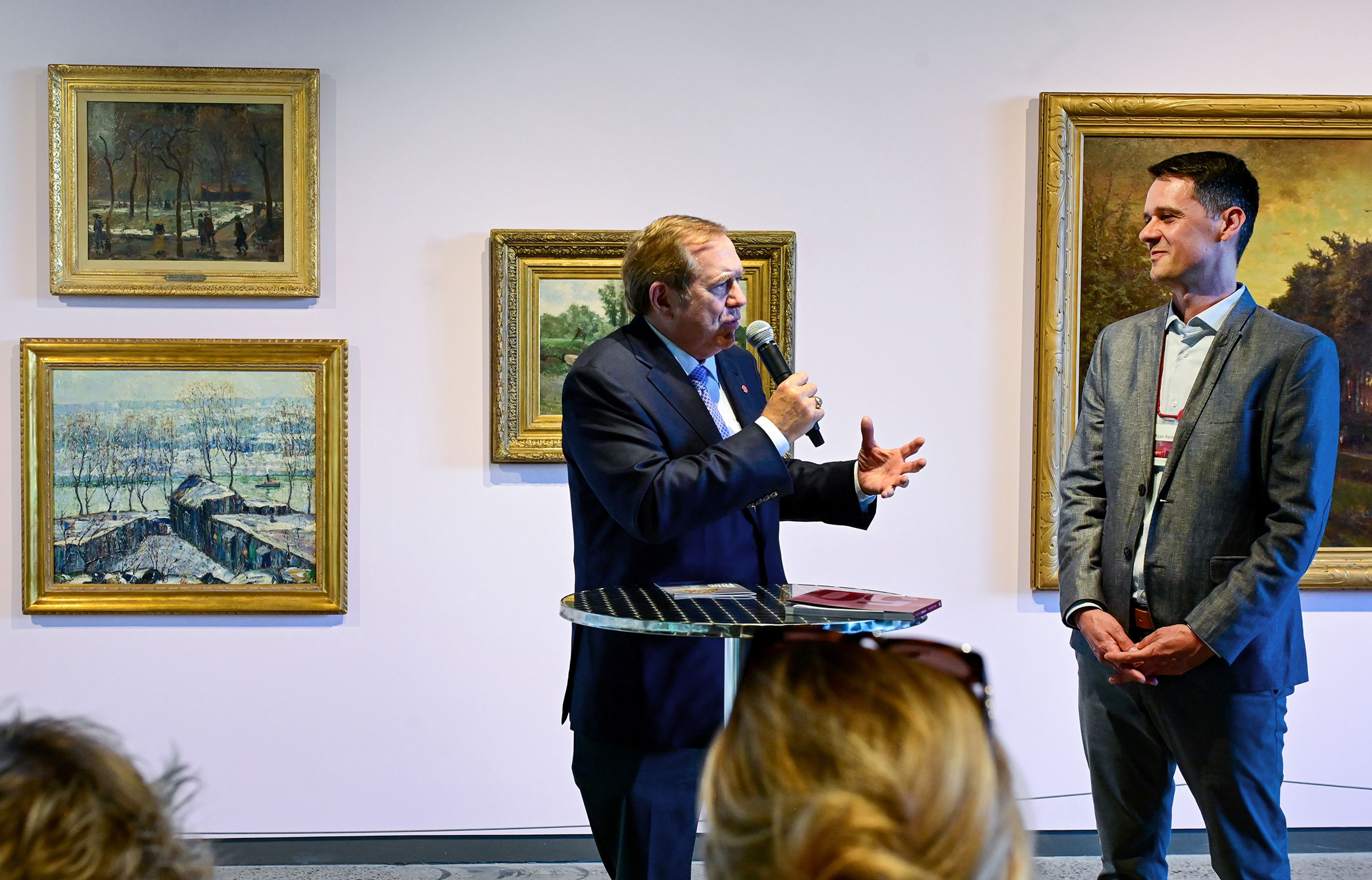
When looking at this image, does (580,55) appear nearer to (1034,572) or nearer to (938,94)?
(938,94)

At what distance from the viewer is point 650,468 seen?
215cm

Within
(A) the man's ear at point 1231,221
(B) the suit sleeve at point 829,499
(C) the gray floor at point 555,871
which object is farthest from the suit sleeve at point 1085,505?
(C) the gray floor at point 555,871

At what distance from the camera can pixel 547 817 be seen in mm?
3658

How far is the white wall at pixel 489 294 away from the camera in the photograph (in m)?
3.56

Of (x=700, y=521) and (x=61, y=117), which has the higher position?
(x=61, y=117)

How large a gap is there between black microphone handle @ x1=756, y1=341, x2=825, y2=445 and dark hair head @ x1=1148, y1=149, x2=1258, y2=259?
96 cm

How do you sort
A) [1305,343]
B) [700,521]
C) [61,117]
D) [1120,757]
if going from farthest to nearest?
1. [61,117]
2. [1120,757]
3. [1305,343]
4. [700,521]

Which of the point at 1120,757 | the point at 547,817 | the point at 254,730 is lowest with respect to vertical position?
the point at 547,817

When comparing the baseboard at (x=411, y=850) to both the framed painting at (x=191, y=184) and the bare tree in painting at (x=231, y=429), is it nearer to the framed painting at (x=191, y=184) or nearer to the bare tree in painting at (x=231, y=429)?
the bare tree in painting at (x=231, y=429)

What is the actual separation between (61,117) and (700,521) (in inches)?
104

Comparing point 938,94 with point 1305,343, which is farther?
point 938,94

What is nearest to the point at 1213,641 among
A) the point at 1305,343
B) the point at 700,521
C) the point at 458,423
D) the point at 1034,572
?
the point at 1305,343

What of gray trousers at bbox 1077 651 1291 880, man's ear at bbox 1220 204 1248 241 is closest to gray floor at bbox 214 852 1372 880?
gray trousers at bbox 1077 651 1291 880

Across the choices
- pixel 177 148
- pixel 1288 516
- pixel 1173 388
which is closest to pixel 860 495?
pixel 1173 388
